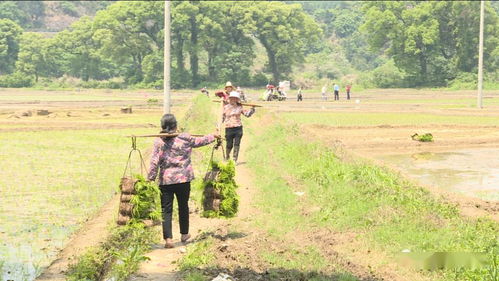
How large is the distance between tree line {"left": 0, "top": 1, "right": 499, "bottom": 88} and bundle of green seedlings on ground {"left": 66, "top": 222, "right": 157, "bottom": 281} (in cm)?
7938

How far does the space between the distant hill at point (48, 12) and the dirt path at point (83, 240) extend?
6125 inches

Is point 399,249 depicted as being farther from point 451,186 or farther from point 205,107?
A: point 205,107

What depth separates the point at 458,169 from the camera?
822 inches

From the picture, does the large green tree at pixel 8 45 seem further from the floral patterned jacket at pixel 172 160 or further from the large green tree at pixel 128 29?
the floral patterned jacket at pixel 172 160

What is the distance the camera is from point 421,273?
30.2 ft

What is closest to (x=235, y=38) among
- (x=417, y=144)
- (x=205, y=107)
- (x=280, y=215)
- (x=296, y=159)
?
(x=205, y=107)

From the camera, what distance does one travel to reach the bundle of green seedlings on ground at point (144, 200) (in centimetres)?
1128

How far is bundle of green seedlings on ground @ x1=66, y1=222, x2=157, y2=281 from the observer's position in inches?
355

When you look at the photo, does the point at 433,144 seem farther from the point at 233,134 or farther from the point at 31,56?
the point at 31,56

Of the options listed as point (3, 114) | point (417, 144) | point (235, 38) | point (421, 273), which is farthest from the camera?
point (235, 38)

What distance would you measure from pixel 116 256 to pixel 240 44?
9525 cm

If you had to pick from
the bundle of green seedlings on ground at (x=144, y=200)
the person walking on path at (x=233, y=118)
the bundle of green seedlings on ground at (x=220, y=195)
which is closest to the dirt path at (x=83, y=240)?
the bundle of green seedlings on ground at (x=144, y=200)

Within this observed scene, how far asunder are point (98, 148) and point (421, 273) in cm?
1781

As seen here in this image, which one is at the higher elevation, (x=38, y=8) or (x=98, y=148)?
(x=38, y=8)
